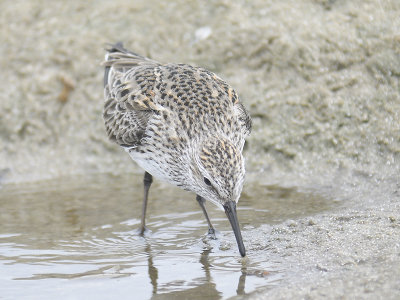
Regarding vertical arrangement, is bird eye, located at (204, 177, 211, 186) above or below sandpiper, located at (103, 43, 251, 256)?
below

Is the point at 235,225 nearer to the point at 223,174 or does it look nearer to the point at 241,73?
the point at 223,174

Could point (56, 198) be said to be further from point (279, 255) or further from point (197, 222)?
point (279, 255)

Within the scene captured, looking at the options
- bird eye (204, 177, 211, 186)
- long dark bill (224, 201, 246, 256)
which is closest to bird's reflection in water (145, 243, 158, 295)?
long dark bill (224, 201, 246, 256)

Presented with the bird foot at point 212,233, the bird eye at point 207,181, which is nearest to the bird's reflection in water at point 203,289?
the bird foot at point 212,233

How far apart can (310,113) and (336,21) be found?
4.91 ft

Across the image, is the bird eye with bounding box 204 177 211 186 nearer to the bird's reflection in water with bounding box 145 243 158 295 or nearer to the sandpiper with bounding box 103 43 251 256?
the sandpiper with bounding box 103 43 251 256

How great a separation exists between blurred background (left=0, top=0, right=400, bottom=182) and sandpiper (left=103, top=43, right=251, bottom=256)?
1983 mm

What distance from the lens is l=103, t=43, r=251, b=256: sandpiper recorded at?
6.10 meters

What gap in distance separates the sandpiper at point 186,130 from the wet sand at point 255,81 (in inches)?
42.4

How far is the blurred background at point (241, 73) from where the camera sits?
8914 millimetres

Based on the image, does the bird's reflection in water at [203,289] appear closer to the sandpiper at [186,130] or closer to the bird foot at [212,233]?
the sandpiper at [186,130]

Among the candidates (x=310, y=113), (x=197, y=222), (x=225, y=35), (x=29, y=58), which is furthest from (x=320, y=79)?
(x=29, y=58)

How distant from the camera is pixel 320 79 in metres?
9.29

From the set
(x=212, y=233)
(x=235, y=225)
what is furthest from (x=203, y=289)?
(x=212, y=233)
